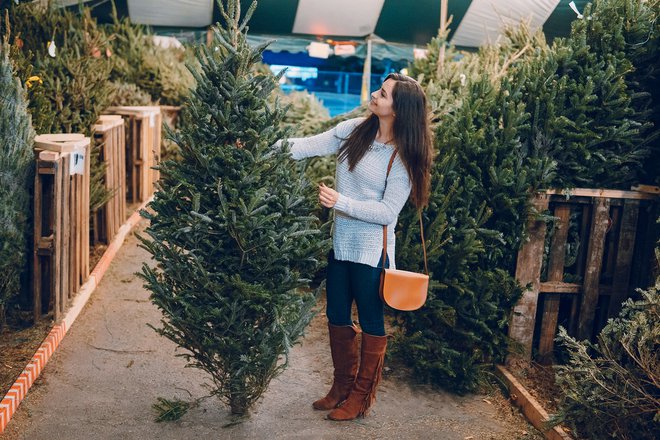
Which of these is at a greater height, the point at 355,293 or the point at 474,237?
the point at 474,237

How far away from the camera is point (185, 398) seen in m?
4.43

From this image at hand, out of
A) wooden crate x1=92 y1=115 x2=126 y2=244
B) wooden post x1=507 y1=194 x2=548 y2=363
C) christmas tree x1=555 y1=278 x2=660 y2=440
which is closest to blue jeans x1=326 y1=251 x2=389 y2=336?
christmas tree x1=555 y1=278 x2=660 y2=440

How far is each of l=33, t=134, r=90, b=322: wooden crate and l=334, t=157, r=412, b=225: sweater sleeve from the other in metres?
2.30

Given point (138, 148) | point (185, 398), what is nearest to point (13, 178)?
point (185, 398)

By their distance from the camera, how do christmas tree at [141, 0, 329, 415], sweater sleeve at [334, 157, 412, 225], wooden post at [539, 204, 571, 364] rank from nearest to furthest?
christmas tree at [141, 0, 329, 415] < sweater sleeve at [334, 157, 412, 225] < wooden post at [539, 204, 571, 364]

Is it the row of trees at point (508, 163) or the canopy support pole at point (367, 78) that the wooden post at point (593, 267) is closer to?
the row of trees at point (508, 163)

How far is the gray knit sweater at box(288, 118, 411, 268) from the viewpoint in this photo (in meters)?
3.92

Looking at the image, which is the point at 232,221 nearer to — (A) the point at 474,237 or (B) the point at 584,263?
(A) the point at 474,237

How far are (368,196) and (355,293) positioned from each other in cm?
55

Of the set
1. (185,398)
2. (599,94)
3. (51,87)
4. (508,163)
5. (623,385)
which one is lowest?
(185,398)

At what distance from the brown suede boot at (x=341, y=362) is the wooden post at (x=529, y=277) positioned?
1.25 meters

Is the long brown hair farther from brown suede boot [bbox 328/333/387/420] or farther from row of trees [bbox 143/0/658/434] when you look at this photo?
brown suede boot [bbox 328/333/387/420]

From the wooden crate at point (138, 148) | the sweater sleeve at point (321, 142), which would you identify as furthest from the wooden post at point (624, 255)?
the wooden crate at point (138, 148)

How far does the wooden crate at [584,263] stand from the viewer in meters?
4.88
